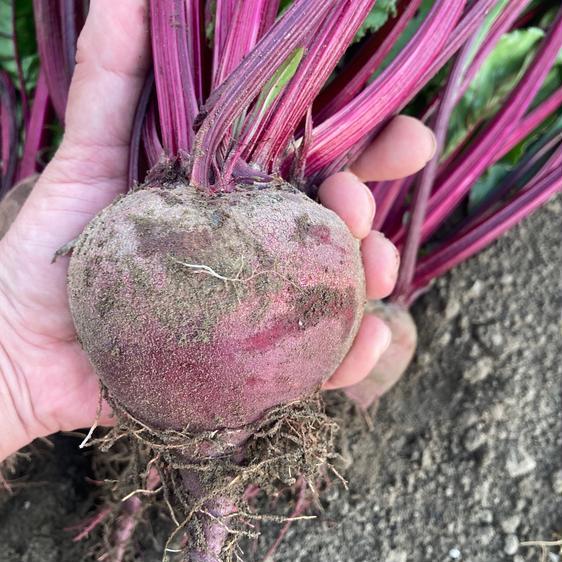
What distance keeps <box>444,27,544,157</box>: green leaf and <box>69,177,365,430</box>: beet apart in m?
0.98

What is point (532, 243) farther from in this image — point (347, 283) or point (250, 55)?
point (250, 55)

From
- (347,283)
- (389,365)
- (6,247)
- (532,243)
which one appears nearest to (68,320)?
(6,247)

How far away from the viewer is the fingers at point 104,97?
1480mm

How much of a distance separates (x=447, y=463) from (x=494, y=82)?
1260 millimetres

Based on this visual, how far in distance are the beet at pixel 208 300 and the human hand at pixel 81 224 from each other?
31cm

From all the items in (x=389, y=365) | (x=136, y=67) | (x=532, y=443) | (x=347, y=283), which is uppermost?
(x=136, y=67)

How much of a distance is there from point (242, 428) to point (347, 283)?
39 centimetres

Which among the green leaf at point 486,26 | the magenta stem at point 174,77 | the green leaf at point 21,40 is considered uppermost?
the green leaf at point 486,26

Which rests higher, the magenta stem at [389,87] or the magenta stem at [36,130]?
the magenta stem at [389,87]

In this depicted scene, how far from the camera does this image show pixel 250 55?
118cm

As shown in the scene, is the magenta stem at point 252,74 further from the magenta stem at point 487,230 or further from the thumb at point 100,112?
the magenta stem at point 487,230

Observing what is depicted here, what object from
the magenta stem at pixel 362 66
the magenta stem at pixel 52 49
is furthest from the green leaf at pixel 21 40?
the magenta stem at pixel 362 66

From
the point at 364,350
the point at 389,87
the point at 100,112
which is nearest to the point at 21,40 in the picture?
the point at 100,112

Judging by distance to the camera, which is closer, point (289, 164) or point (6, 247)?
point (289, 164)
